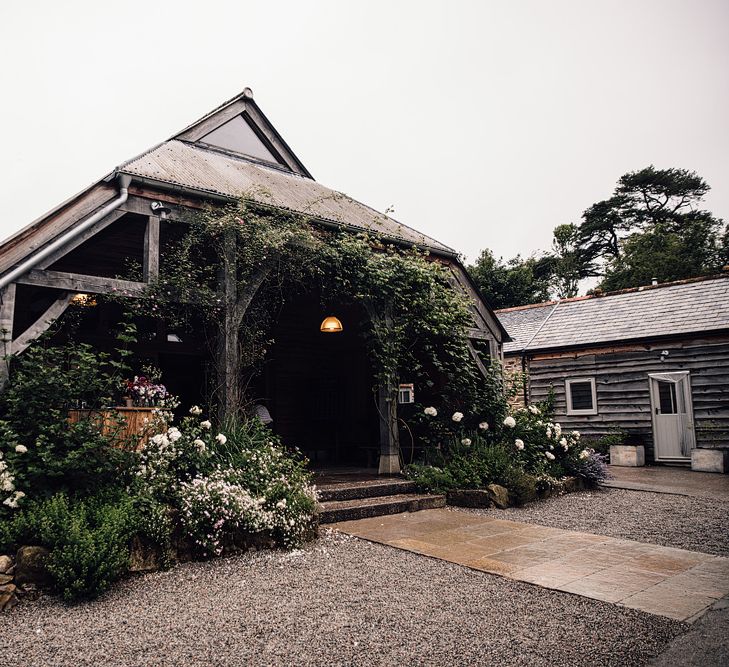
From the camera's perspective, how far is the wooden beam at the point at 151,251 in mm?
6379

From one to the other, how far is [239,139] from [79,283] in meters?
6.64

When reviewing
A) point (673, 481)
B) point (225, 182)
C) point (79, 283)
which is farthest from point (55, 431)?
point (673, 481)

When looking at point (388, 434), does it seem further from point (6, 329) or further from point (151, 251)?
point (6, 329)

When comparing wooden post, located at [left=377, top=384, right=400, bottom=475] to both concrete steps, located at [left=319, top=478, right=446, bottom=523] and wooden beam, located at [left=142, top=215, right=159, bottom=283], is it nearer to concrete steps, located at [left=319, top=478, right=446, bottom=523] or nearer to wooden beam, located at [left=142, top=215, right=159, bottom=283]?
concrete steps, located at [left=319, top=478, right=446, bottom=523]

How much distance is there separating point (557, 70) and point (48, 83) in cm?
1629

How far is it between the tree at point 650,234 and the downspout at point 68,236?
29.0m

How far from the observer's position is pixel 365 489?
740cm

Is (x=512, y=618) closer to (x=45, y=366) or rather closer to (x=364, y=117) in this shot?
(x=45, y=366)

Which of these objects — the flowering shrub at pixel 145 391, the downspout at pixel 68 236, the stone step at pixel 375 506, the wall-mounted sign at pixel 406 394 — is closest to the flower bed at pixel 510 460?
the stone step at pixel 375 506

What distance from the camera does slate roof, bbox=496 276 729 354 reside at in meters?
14.0

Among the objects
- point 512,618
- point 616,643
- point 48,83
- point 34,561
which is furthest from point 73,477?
point 48,83

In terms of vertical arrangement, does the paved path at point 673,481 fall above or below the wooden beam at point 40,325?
below

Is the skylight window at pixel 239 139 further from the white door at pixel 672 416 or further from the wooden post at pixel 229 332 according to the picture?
the white door at pixel 672 416

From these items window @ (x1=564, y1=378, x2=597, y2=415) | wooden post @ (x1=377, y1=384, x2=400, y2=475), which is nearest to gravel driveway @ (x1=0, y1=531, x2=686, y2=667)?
wooden post @ (x1=377, y1=384, x2=400, y2=475)
